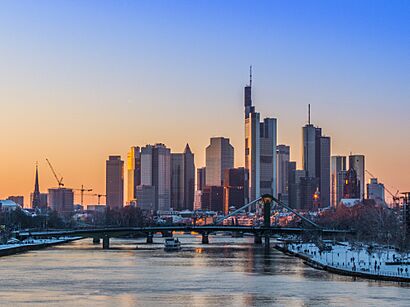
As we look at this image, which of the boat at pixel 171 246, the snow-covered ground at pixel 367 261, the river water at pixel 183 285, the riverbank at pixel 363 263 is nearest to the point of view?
the river water at pixel 183 285

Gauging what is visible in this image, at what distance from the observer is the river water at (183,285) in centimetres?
6025

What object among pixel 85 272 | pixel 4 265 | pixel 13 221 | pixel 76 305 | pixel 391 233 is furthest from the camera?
pixel 13 221

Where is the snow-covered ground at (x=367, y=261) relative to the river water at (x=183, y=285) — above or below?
above

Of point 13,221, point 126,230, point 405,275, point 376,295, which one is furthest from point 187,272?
point 13,221

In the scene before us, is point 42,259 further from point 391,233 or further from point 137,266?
point 391,233

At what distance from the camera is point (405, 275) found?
73.7 meters

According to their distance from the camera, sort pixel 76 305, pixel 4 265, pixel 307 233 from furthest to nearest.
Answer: pixel 307 233
pixel 4 265
pixel 76 305

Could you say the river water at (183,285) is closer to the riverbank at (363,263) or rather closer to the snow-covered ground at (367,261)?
the riverbank at (363,263)

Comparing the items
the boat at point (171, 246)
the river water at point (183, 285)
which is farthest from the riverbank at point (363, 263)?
the boat at point (171, 246)

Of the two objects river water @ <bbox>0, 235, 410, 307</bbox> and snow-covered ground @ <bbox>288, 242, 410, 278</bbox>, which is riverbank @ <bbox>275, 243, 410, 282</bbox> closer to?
snow-covered ground @ <bbox>288, 242, 410, 278</bbox>

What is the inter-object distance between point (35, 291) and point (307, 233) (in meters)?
89.5

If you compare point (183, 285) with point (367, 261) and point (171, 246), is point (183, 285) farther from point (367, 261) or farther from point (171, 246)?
point (171, 246)

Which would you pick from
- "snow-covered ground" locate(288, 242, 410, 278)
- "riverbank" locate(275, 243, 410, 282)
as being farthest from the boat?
"snow-covered ground" locate(288, 242, 410, 278)

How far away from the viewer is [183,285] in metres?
72.0
